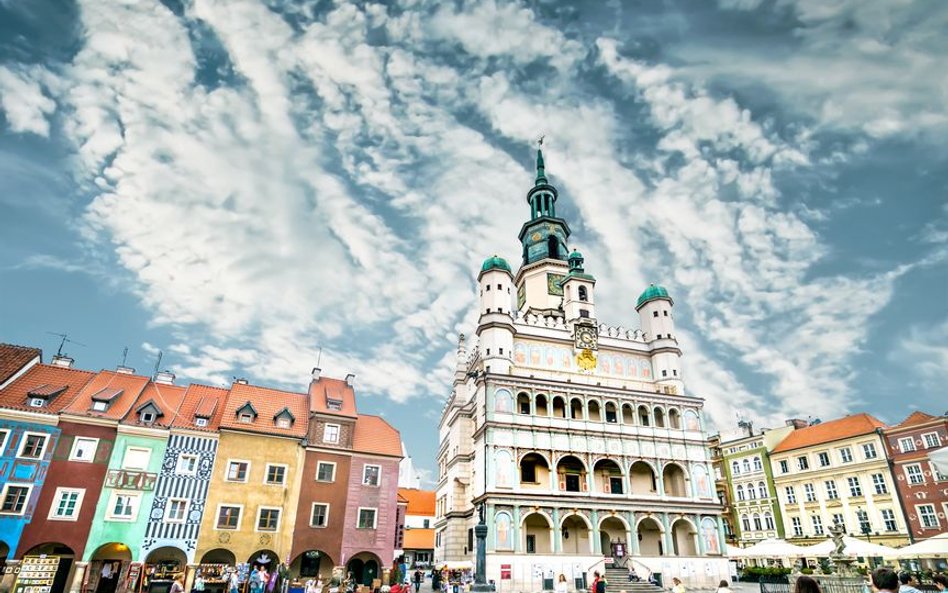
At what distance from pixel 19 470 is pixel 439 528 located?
3238cm

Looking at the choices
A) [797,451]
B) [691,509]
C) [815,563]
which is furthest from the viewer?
[797,451]

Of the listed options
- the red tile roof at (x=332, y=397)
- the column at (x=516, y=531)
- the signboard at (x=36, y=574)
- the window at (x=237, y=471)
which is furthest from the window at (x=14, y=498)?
the column at (x=516, y=531)

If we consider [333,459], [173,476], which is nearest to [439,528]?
[333,459]

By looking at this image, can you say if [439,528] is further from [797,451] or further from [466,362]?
[797,451]

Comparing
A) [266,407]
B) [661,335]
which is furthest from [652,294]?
[266,407]

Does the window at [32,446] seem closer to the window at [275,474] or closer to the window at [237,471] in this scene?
the window at [237,471]

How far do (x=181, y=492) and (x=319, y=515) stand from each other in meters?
8.12

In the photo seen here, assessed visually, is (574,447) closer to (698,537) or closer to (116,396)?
(698,537)

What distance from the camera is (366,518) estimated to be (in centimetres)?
3538

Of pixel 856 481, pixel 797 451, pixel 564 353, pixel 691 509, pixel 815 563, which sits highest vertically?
pixel 564 353

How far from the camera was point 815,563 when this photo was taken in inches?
1874

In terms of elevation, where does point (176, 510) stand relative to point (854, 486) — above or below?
below

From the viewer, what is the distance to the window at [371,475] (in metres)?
36.3

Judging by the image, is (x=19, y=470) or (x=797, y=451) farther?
(x=797, y=451)
